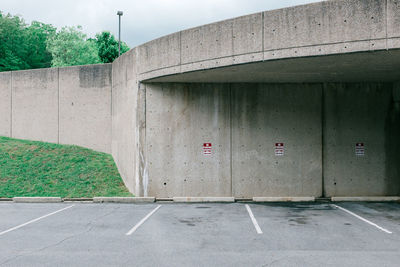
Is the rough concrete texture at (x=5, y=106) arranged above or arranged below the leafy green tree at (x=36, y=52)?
below

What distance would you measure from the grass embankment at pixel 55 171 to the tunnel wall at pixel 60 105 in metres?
0.78

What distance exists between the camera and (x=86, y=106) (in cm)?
1941

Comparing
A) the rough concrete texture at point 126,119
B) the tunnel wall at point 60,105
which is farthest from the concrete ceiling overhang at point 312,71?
the tunnel wall at point 60,105

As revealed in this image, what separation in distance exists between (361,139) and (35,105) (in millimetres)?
15869

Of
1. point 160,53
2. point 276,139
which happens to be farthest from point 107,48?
point 276,139

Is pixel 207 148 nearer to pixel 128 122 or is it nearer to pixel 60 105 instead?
pixel 128 122

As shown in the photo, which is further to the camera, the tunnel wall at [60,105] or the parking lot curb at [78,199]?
the tunnel wall at [60,105]

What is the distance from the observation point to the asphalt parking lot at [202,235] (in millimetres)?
7113

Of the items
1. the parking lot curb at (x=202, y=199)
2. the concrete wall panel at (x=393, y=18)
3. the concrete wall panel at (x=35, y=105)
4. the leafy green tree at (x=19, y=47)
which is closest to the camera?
the concrete wall panel at (x=393, y=18)

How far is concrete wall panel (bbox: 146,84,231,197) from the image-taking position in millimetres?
14250

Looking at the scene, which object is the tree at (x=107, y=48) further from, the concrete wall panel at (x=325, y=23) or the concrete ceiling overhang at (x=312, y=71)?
the concrete wall panel at (x=325, y=23)

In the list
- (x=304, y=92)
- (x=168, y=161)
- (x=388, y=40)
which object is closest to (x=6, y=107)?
(x=168, y=161)

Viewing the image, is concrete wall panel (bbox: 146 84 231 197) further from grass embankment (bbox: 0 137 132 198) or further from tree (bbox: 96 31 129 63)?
tree (bbox: 96 31 129 63)

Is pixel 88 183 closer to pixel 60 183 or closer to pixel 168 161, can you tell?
pixel 60 183
